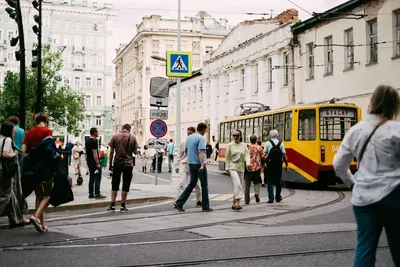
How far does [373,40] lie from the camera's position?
29250 millimetres

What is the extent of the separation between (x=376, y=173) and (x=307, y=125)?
17393mm

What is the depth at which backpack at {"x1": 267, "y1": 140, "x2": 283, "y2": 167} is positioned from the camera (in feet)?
50.0

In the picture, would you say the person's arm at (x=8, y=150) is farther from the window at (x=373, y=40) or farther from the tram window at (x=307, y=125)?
the window at (x=373, y=40)

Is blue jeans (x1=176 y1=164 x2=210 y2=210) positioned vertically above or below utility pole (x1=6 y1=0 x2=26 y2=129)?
below

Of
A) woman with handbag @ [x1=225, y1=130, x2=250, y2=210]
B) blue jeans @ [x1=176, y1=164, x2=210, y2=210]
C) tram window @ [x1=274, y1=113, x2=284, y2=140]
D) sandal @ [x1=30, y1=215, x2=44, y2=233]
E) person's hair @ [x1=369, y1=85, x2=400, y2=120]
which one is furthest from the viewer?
tram window @ [x1=274, y1=113, x2=284, y2=140]

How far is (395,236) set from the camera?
434 centimetres

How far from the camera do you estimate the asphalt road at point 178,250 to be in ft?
22.7

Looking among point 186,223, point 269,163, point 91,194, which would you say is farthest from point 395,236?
point 91,194

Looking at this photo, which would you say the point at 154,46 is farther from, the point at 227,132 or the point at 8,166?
the point at 8,166

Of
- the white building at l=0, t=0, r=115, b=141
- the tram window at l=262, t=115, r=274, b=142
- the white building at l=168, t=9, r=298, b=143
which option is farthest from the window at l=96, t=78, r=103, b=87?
the tram window at l=262, t=115, r=274, b=142

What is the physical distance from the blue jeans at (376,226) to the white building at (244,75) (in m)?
33.8

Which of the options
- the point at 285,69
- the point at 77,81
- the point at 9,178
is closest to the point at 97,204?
the point at 9,178

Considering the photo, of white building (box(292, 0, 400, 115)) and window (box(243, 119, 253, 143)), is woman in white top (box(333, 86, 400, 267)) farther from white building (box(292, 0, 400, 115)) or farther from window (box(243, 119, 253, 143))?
white building (box(292, 0, 400, 115))

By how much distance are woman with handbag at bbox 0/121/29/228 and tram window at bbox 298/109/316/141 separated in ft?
43.2
